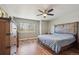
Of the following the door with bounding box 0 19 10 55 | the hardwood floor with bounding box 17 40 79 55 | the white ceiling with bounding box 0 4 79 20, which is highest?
the white ceiling with bounding box 0 4 79 20

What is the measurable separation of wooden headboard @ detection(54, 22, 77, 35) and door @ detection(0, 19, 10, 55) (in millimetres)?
953

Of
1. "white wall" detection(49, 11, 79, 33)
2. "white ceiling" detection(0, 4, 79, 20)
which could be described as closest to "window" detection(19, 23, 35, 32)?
"white ceiling" detection(0, 4, 79, 20)

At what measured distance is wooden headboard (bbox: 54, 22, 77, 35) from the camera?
4.75ft

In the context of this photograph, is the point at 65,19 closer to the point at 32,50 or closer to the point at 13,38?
the point at 32,50

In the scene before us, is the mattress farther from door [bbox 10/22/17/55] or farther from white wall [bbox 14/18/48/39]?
door [bbox 10/22/17/55]

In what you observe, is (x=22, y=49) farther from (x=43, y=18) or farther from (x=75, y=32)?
(x=75, y=32)

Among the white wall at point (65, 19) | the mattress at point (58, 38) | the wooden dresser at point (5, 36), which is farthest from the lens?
the mattress at point (58, 38)

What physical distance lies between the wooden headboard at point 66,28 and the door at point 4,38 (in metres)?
0.95

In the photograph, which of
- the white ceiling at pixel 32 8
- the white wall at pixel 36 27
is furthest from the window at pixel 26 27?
the white ceiling at pixel 32 8

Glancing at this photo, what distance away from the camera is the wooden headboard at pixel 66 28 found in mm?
1447

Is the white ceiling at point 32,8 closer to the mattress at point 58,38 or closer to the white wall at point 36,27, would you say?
the white wall at point 36,27

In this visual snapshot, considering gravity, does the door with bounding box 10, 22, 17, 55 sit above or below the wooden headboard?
below

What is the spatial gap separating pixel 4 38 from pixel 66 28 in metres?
1.21

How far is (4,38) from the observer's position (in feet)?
4.09
